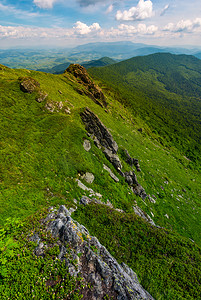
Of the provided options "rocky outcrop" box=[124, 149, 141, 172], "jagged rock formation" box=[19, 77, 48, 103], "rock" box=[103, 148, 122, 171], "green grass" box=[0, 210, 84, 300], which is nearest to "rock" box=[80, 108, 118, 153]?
"rock" box=[103, 148, 122, 171]

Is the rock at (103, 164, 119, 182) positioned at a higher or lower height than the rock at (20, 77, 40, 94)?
lower

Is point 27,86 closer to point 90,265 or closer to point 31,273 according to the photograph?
point 31,273

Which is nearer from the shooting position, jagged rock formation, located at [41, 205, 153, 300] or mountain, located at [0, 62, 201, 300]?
mountain, located at [0, 62, 201, 300]

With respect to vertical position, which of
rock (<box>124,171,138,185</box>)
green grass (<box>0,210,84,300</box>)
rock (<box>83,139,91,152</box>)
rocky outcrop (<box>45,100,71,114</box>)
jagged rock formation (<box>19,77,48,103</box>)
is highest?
jagged rock formation (<box>19,77,48,103</box>)

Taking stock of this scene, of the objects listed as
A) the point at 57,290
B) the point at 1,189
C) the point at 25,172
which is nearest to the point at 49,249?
the point at 57,290

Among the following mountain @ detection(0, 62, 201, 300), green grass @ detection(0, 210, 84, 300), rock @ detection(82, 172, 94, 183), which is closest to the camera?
green grass @ detection(0, 210, 84, 300)

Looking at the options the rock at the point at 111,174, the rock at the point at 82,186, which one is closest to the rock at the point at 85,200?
the rock at the point at 82,186

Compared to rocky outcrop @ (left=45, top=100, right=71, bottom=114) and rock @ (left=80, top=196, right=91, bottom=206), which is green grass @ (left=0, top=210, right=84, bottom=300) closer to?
rock @ (left=80, top=196, right=91, bottom=206)
